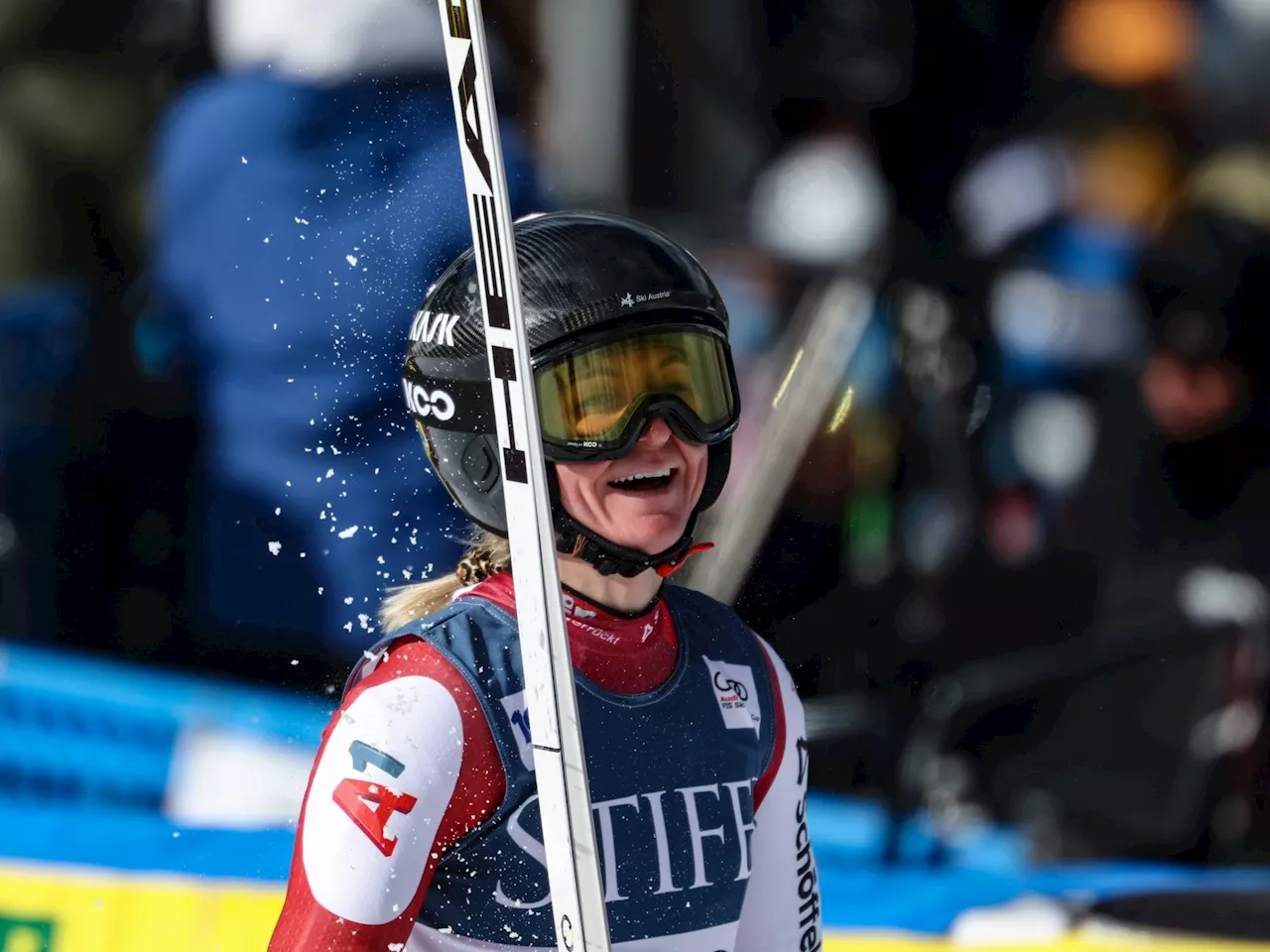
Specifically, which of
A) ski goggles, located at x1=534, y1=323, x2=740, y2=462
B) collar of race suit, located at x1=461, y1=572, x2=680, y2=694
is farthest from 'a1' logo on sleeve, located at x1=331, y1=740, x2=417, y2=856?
ski goggles, located at x1=534, y1=323, x2=740, y2=462

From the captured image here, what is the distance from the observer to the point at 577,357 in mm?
1514

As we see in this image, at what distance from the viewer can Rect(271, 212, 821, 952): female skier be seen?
1396 mm

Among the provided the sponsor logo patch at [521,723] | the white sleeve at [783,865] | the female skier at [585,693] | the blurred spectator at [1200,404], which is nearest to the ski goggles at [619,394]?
the female skier at [585,693]

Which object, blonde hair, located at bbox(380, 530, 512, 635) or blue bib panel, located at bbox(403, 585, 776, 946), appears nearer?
blue bib panel, located at bbox(403, 585, 776, 946)

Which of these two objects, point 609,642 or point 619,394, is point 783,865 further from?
point 619,394

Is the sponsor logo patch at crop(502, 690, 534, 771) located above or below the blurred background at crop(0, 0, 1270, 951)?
below

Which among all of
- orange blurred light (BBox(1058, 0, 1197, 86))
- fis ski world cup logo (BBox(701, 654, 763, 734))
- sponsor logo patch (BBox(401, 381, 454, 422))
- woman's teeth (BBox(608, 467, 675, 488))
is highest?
orange blurred light (BBox(1058, 0, 1197, 86))

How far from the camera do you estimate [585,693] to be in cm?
153

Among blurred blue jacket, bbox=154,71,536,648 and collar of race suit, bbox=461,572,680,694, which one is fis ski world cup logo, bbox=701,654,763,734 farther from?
blurred blue jacket, bbox=154,71,536,648

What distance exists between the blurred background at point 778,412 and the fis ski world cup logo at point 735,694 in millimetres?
343

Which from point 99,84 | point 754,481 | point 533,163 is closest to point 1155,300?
point 754,481

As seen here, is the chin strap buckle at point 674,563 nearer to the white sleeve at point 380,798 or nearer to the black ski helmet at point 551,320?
the black ski helmet at point 551,320

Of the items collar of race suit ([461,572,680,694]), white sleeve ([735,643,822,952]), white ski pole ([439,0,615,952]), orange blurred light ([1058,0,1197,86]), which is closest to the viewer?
white ski pole ([439,0,615,952])

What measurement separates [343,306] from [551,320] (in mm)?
353
